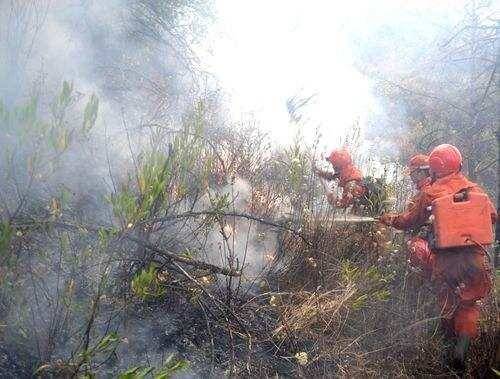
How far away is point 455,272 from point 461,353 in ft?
1.93

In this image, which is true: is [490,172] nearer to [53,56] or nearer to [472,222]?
[472,222]

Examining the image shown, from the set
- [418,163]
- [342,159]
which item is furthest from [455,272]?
[342,159]

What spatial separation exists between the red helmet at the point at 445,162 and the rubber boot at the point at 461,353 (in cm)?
129

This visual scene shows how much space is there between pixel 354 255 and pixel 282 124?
4.92 metres

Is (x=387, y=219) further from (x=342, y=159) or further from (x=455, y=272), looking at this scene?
(x=342, y=159)

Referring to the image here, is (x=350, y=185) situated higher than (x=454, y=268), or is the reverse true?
(x=350, y=185)

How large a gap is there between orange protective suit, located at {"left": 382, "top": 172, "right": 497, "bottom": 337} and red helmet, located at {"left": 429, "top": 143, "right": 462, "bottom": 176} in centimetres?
6

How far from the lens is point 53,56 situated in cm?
469

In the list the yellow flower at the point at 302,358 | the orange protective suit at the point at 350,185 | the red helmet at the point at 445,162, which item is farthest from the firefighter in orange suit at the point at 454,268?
the yellow flower at the point at 302,358

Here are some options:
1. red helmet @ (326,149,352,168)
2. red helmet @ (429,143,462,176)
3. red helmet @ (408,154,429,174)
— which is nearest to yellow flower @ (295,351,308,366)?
red helmet @ (429,143,462,176)

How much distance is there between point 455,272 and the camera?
3.47 meters

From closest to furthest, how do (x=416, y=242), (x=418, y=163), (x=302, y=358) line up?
1. (x=302, y=358)
2. (x=416, y=242)
3. (x=418, y=163)

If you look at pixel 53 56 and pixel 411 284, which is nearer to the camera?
pixel 411 284

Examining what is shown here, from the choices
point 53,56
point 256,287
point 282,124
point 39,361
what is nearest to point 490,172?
point 282,124
